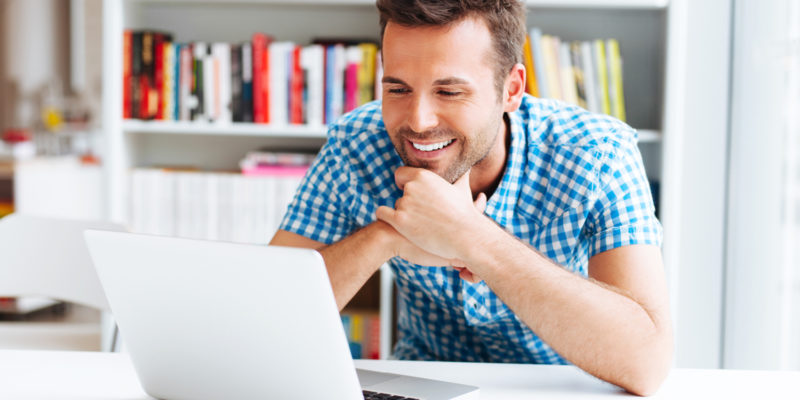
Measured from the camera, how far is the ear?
1.41 m

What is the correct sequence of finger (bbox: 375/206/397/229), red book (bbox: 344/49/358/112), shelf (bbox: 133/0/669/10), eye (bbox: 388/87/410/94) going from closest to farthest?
finger (bbox: 375/206/397/229) < eye (bbox: 388/87/410/94) < shelf (bbox: 133/0/669/10) < red book (bbox: 344/49/358/112)

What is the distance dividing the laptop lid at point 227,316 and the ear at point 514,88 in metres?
0.71

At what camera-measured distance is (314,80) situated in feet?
7.75

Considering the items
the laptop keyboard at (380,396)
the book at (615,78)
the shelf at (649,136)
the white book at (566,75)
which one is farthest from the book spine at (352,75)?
the laptop keyboard at (380,396)

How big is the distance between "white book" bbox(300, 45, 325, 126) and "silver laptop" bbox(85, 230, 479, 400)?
149 cm

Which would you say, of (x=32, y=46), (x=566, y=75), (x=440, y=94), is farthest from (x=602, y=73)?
(x=32, y=46)

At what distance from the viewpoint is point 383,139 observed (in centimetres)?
150

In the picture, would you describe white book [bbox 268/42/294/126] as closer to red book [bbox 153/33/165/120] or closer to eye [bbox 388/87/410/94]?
red book [bbox 153/33/165/120]

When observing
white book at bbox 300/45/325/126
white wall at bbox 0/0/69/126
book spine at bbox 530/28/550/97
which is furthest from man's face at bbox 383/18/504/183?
white wall at bbox 0/0/69/126

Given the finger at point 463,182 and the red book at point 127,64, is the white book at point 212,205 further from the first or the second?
the finger at point 463,182

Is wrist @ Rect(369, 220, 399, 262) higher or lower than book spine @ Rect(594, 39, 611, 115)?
lower

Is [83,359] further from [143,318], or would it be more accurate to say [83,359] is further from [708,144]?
[708,144]

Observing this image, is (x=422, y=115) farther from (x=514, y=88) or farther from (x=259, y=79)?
(x=259, y=79)

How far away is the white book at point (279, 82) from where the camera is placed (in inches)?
92.9
